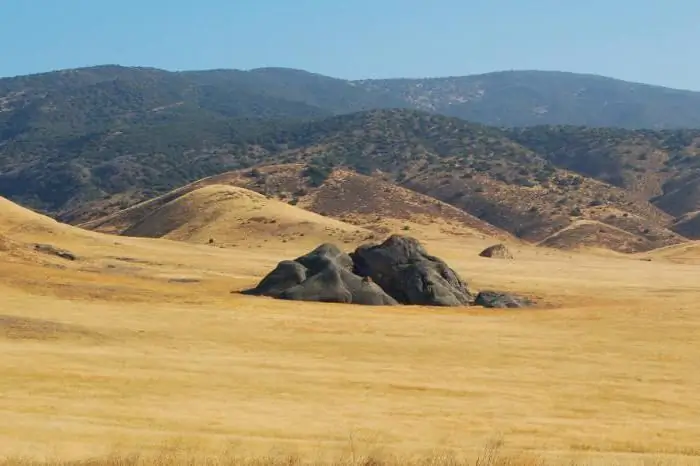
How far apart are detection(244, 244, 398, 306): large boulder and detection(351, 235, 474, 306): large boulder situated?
6.97ft

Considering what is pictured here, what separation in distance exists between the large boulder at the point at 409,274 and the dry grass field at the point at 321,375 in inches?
148

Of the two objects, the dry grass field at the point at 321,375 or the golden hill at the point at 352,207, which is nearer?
the dry grass field at the point at 321,375

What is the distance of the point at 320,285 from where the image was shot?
47031 mm

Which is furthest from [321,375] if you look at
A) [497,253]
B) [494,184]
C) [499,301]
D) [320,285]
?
[494,184]

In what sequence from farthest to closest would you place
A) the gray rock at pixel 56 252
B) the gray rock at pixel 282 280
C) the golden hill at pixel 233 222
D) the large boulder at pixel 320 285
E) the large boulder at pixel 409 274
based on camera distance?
the golden hill at pixel 233 222 → the gray rock at pixel 56 252 → the large boulder at pixel 409 274 → the gray rock at pixel 282 280 → the large boulder at pixel 320 285

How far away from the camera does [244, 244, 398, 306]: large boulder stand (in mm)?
46562

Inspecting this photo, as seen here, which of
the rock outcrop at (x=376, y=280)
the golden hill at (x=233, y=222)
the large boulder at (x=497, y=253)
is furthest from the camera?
the golden hill at (x=233, y=222)

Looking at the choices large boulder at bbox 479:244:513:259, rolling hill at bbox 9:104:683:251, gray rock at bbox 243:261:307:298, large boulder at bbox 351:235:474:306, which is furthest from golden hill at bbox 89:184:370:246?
gray rock at bbox 243:261:307:298

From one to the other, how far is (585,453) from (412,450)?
367cm

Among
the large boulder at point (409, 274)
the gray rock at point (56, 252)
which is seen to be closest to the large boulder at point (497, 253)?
the large boulder at point (409, 274)

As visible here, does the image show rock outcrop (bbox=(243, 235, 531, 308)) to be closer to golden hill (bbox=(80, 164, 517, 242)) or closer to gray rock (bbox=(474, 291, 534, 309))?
gray rock (bbox=(474, 291, 534, 309))

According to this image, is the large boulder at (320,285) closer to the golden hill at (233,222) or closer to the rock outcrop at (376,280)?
the rock outcrop at (376,280)

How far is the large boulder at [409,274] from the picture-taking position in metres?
49.8

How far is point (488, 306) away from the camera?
48531mm
